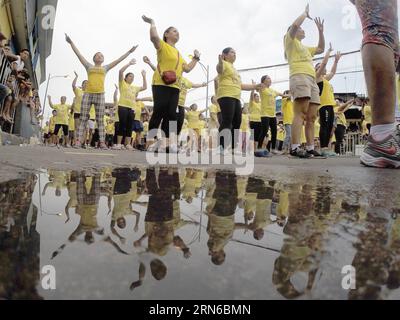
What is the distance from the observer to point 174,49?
4574mm

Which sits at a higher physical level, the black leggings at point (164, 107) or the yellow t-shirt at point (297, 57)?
the yellow t-shirt at point (297, 57)

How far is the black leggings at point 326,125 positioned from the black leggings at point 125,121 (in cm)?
374

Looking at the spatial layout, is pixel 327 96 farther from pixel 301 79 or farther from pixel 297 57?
pixel 301 79

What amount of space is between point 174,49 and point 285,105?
4360 mm

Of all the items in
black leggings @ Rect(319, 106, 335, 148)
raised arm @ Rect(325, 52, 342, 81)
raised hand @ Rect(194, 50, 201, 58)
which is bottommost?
black leggings @ Rect(319, 106, 335, 148)

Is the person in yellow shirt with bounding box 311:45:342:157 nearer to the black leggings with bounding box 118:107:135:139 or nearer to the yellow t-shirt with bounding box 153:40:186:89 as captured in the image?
the yellow t-shirt with bounding box 153:40:186:89

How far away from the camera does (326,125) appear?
537 centimetres

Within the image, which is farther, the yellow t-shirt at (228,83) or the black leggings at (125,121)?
the black leggings at (125,121)

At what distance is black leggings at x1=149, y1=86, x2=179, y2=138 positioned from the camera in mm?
4285

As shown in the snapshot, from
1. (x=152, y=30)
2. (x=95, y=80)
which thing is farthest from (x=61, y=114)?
(x=152, y=30)

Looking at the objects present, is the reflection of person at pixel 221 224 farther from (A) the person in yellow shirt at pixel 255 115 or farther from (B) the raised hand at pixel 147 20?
(A) the person in yellow shirt at pixel 255 115

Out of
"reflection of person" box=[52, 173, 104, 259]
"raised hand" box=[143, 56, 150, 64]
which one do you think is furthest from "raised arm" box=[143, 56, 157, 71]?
"reflection of person" box=[52, 173, 104, 259]

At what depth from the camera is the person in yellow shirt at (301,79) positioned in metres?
3.97

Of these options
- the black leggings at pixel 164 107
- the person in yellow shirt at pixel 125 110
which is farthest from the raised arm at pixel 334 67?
the person in yellow shirt at pixel 125 110
